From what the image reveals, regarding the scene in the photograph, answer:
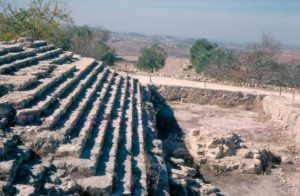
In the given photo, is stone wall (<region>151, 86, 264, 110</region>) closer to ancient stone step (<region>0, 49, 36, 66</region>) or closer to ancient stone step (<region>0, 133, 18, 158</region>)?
ancient stone step (<region>0, 49, 36, 66</region>)

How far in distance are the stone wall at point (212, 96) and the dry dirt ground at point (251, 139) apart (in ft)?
1.74

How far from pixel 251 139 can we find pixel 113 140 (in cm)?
1020

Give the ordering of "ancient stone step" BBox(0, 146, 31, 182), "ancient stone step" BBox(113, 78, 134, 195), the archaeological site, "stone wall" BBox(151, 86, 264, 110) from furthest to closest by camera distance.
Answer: "stone wall" BBox(151, 86, 264, 110)
"ancient stone step" BBox(113, 78, 134, 195)
the archaeological site
"ancient stone step" BBox(0, 146, 31, 182)

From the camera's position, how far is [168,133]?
16.9 m

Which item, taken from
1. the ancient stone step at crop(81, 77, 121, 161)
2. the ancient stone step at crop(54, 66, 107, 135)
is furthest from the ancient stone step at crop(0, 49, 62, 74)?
the ancient stone step at crop(81, 77, 121, 161)

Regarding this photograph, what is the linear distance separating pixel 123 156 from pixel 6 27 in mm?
19532

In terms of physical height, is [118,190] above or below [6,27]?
below

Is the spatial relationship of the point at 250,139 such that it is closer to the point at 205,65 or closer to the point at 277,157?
the point at 277,157

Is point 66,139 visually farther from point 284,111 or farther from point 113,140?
point 284,111

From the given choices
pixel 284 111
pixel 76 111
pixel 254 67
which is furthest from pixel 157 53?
pixel 76 111

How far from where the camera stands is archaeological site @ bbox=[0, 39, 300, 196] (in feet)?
20.5

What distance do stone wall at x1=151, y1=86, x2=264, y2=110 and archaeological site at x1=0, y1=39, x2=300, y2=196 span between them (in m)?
1.60

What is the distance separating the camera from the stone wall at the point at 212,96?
908 inches

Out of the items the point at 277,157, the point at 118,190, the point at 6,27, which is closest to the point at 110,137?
the point at 118,190
